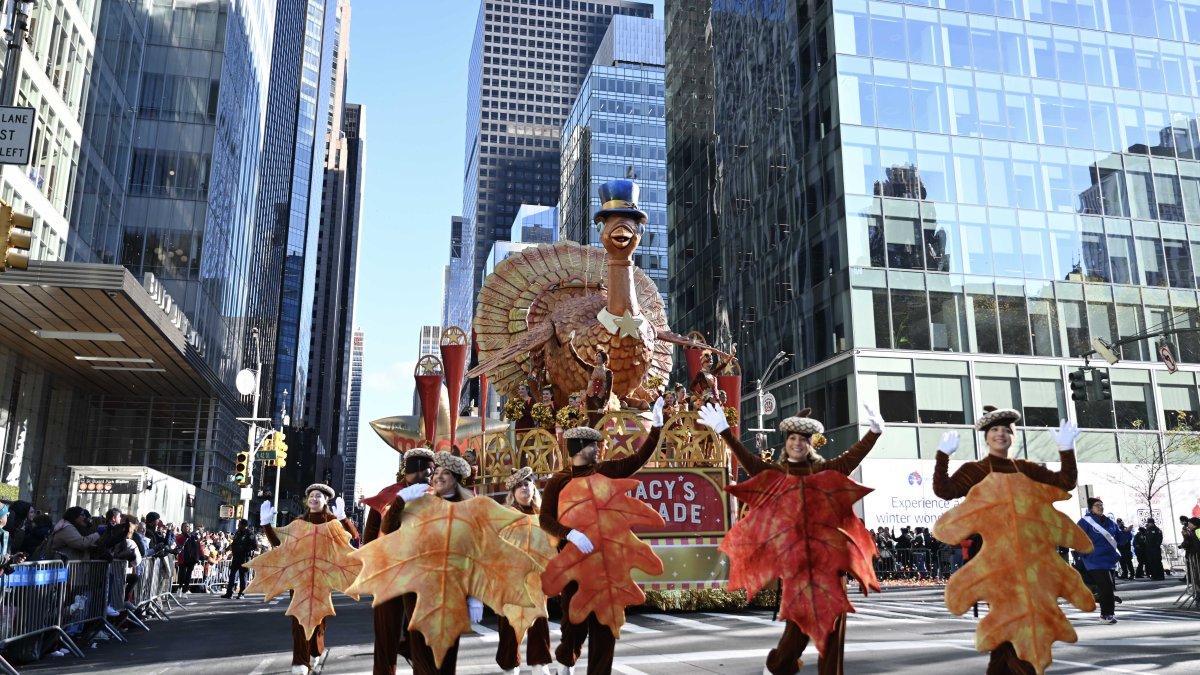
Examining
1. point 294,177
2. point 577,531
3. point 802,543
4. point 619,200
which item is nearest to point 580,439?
point 577,531

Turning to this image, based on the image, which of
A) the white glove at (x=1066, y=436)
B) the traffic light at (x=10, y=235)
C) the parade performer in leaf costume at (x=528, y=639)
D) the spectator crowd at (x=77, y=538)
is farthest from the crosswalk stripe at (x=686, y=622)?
the traffic light at (x=10, y=235)

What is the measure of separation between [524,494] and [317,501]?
7.96 feet

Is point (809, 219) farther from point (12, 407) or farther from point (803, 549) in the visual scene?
point (803, 549)

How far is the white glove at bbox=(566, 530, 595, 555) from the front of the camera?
257 inches

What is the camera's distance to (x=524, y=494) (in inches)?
309

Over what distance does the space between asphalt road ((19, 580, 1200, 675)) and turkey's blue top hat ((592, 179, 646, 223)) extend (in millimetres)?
5650

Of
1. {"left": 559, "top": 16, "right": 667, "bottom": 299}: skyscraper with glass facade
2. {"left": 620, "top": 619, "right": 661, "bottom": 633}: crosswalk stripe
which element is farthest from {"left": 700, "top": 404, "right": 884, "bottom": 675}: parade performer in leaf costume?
{"left": 559, "top": 16, "right": 667, "bottom": 299}: skyscraper with glass facade

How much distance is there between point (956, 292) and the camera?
3469 centimetres

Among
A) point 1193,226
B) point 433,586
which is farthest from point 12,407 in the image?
point 1193,226

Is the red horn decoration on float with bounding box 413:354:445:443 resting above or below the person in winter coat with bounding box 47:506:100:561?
above

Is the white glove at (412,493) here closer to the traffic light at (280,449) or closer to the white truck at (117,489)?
the white truck at (117,489)

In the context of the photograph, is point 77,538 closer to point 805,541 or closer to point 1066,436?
point 805,541

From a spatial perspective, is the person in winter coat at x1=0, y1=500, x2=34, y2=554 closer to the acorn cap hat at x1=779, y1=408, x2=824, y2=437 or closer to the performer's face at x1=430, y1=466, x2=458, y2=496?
the performer's face at x1=430, y1=466, x2=458, y2=496

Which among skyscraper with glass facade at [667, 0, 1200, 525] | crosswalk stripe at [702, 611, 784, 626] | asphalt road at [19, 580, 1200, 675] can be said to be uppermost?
skyscraper with glass facade at [667, 0, 1200, 525]
